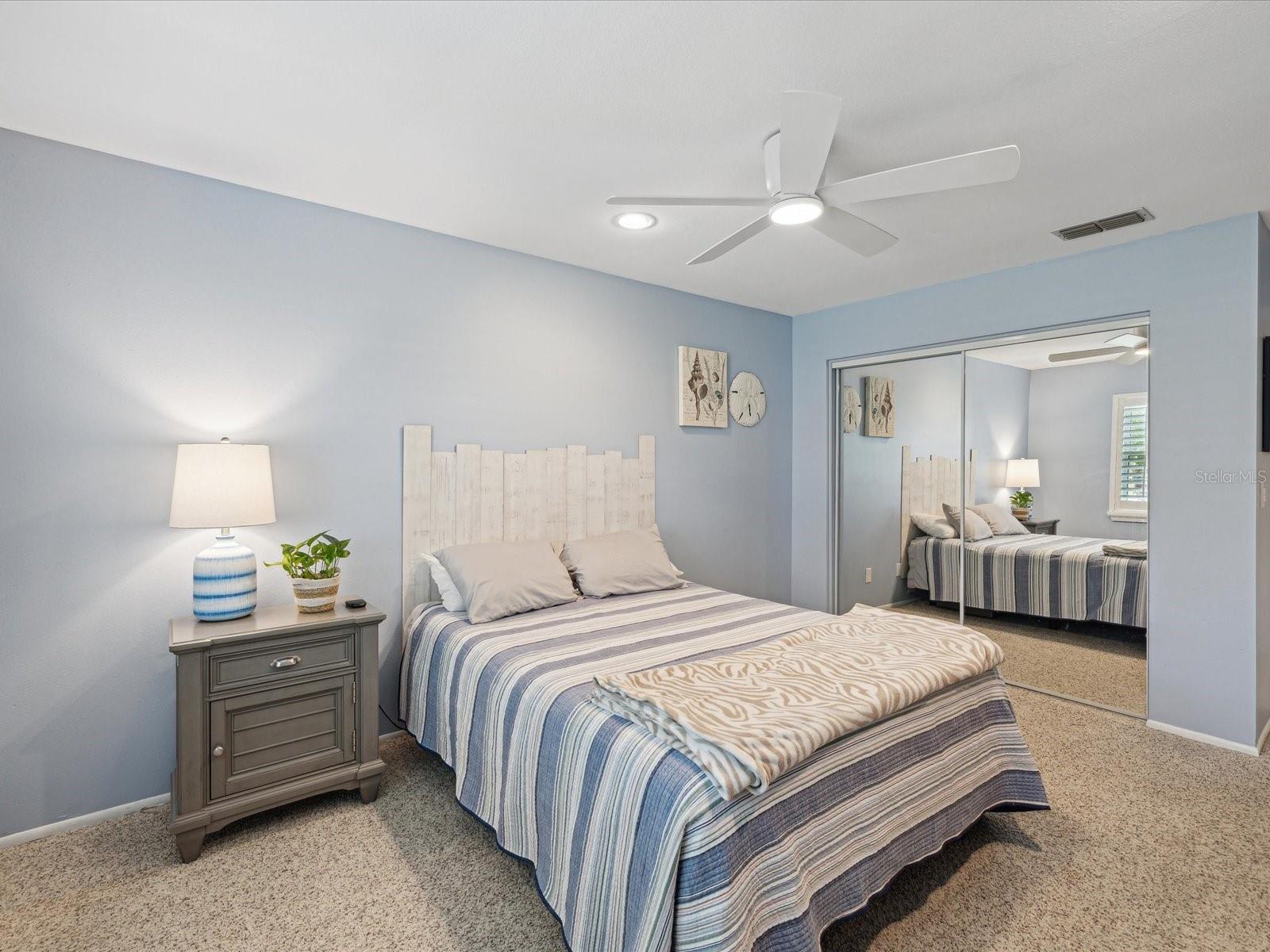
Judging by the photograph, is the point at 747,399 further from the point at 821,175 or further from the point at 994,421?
the point at 821,175

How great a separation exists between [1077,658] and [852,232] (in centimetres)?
289

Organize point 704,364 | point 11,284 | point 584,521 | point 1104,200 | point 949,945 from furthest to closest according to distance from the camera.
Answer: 1. point 704,364
2. point 584,521
3. point 1104,200
4. point 11,284
5. point 949,945

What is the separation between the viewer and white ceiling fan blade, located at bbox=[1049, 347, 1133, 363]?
3.30 meters

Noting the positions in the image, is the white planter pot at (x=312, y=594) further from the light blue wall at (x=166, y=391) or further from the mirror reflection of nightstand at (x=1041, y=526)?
the mirror reflection of nightstand at (x=1041, y=526)

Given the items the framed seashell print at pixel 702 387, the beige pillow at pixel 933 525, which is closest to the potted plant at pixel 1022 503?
the beige pillow at pixel 933 525

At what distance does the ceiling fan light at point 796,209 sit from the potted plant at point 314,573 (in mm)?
2097

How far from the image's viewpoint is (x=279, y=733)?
2232 mm

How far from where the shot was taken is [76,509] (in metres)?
2.23

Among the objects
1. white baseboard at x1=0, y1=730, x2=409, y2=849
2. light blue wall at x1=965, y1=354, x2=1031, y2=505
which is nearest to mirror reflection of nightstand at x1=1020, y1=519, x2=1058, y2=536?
light blue wall at x1=965, y1=354, x2=1031, y2=505

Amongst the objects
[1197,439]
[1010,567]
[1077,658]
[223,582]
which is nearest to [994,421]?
[1010,567]

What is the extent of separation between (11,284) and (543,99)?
6.36 feet

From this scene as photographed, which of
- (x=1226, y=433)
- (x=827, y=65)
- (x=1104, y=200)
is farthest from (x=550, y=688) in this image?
(x=1226, y=433)

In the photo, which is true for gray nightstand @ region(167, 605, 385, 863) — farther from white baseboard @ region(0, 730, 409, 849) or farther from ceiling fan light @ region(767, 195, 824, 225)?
ceiling fan light @ region(767, 195, 824, 225)

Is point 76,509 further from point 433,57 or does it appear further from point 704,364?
point 704,364
